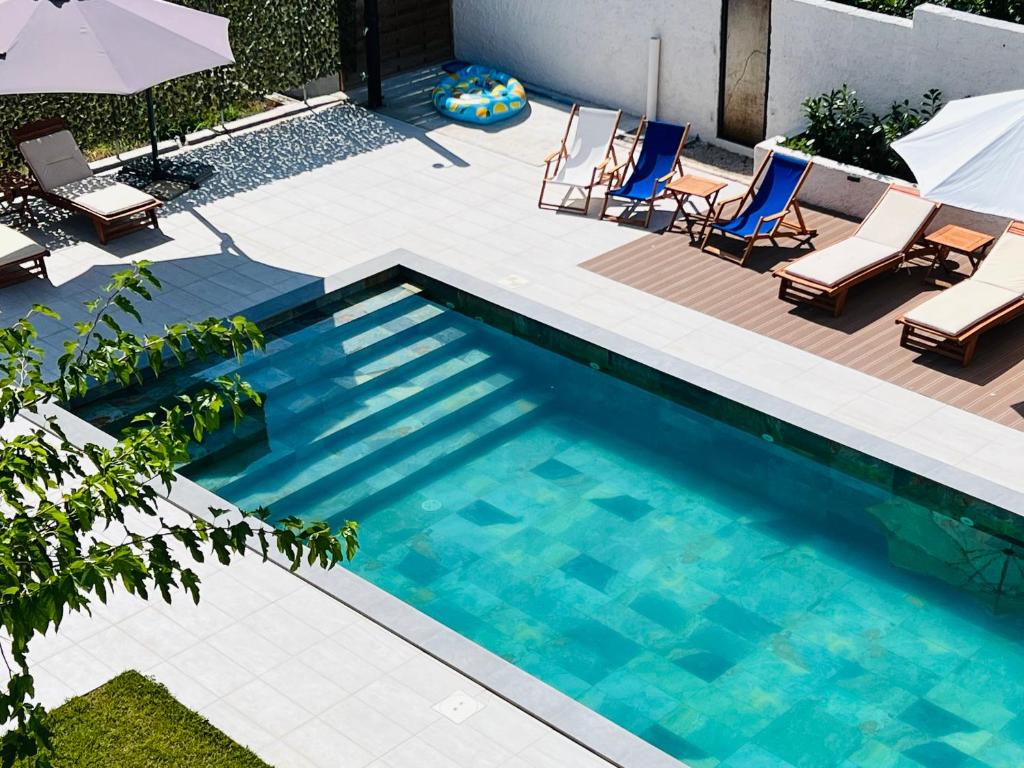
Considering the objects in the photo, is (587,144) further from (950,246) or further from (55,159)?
(55,159)

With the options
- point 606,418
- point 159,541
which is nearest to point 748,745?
point 606,418

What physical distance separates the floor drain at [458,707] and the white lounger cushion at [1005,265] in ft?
23.5

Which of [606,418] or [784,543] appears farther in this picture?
[606,418]

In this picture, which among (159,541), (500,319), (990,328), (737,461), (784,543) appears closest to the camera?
(159,541)

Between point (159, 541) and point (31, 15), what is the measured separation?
10.7 meters

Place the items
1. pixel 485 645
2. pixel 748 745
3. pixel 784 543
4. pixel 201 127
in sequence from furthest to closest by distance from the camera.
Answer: pixel 201 127 → pixel 784 543 → pixel 485 645 → pixel 748 745

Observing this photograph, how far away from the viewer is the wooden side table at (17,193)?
51.9 feet

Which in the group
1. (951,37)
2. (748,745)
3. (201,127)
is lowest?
(748,745)

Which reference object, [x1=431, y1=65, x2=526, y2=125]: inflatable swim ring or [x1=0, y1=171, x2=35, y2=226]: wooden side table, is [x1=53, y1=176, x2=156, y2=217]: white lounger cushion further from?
[x1=431, y1=65, x2=526, y2=125]: inflatable swim ring

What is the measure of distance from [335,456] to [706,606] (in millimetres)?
3702

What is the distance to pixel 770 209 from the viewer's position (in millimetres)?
15219

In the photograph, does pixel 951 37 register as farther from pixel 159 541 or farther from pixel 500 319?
pixel 159 541

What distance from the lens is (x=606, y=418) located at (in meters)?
12.8

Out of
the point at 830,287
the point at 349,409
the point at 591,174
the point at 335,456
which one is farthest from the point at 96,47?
the point at 830,287
